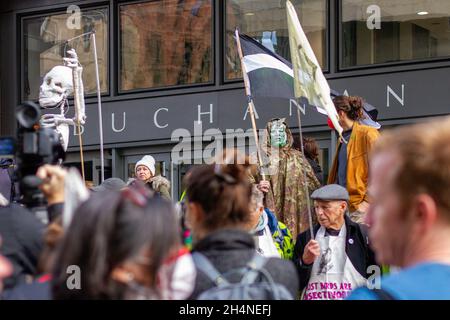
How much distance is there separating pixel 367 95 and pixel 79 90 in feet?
12.3

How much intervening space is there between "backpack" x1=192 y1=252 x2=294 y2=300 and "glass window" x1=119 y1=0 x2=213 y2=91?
10832 millimetres

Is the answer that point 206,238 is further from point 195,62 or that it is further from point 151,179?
point 195,62

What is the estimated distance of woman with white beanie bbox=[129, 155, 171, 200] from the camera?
11.5 m

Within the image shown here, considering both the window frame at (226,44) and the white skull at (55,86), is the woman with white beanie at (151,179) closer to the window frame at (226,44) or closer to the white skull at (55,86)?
the white skull at (55,86)

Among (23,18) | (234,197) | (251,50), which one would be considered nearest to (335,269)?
(251,50)

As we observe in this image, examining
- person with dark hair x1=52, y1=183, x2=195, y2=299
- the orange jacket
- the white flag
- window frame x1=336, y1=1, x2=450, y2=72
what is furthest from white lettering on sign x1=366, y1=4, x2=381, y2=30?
person with dark hair x1=52, y1=183, x2=195, y2=299

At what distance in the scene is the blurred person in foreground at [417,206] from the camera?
9.20ft

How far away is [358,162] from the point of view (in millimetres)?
10094

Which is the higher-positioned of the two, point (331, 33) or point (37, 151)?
point (331, 33)

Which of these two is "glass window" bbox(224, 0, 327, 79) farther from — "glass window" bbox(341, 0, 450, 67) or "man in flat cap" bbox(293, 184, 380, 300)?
"man in flat cap" bbox(293, 184, 380, 300)

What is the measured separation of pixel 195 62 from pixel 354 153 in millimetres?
5555

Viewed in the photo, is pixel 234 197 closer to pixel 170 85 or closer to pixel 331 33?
pixel 331 33
